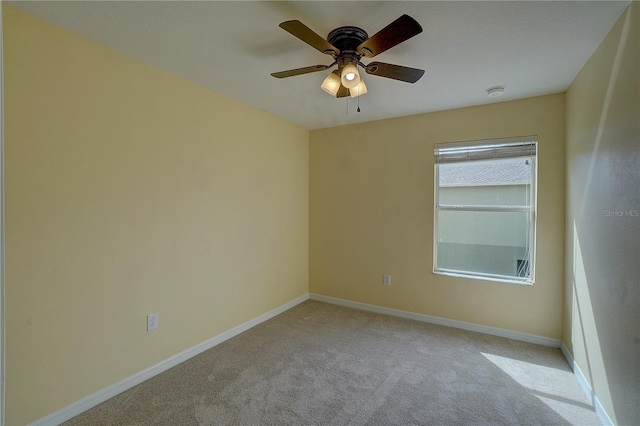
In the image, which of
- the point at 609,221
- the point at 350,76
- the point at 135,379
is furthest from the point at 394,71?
the point at 135,379

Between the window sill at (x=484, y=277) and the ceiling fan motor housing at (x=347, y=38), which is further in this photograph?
the window sill at (x=484, y=277)

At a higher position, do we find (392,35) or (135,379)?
(392,35)

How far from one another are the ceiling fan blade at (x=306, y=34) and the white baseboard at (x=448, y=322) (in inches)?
119

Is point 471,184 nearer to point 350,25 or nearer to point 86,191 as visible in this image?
point 350,25

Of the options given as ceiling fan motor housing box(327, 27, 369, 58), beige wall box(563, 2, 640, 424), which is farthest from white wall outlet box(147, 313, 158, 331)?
beige wall box(563, 2, 640, 424)

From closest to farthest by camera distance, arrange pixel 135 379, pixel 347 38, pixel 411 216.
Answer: pixel 347 38 → pixel 135 379 → pixel 411 216

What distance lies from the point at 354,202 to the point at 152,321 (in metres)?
2.60

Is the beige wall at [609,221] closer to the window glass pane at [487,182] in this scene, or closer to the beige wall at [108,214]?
the window glass pane at [487,182]

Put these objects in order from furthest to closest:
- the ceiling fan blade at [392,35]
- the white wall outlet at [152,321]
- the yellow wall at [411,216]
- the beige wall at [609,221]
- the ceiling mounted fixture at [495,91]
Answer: the yellow wall at [411,216], the ceiling mounted fixture at [495,91], the white wall outlet at [152,321], the beige wall at [609,221], the ceiling fan blade at [392,35]

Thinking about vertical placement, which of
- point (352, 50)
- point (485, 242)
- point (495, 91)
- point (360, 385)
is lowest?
point (360, 385)

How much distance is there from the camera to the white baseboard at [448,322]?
3008mm

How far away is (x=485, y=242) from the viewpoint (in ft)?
10.9

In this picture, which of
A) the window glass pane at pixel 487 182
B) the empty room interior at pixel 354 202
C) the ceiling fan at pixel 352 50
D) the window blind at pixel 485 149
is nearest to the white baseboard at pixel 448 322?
the empty room interior at pixel 354 202

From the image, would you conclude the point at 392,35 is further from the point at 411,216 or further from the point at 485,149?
the point at 411,216
